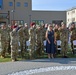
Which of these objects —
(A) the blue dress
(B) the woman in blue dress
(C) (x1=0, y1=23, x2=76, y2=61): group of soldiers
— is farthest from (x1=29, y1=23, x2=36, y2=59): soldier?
(A) the blue dress

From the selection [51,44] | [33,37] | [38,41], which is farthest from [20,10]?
[33,37]

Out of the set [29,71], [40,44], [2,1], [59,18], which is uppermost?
[2,1]

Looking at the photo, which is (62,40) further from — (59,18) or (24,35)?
(59,18)

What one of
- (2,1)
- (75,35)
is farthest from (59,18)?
(75,35)

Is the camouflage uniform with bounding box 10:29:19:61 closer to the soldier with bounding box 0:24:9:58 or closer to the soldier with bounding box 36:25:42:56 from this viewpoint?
the soldier with bounding box 0:24:9:58

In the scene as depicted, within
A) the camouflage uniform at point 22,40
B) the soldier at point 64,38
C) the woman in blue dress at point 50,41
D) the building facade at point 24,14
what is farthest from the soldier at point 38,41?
the building facade at point 24,14

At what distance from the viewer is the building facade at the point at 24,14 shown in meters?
67.1

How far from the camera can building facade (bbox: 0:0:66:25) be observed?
67106 mm

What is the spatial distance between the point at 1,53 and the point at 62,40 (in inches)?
139

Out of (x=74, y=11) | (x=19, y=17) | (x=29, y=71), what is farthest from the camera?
(x=74, y=11)

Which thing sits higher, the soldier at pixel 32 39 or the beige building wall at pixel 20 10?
the beige building wall at pixel 20 10

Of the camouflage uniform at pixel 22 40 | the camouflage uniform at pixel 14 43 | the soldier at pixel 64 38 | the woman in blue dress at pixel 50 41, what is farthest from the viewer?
the camouflage uniform at pixel 22 40

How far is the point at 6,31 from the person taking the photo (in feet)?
50.7

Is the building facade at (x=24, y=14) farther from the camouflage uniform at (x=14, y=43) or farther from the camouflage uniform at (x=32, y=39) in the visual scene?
the camouflage uniform at (x=14, y=43)
